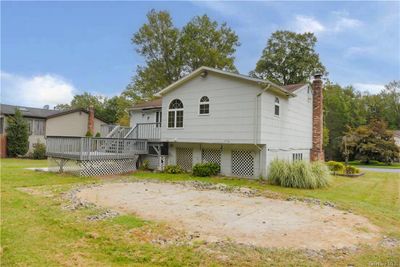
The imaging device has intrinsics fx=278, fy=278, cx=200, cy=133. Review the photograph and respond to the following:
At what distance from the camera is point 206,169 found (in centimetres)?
1354

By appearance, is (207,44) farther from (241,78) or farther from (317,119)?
(241,78)

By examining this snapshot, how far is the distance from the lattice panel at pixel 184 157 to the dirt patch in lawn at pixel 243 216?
18.0ft

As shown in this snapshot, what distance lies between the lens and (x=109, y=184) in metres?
10.7

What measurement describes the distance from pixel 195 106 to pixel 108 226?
940cm

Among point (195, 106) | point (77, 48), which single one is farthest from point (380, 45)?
point (77, 48)

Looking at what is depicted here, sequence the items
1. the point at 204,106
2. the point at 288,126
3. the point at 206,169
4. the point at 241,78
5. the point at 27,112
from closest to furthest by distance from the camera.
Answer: the point at 241,78 → the point at 206,169 → the point at 204,106 → the point at 288,126 → the point at 27,112

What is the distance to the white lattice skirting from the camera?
42.7 feet

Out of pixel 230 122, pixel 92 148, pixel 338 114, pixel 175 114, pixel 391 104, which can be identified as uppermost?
pixel 391 104

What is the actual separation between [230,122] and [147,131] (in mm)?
6220

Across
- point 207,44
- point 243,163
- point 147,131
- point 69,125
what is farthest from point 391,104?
point 69,125

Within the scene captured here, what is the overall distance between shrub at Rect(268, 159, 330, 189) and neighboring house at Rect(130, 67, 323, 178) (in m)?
0.99

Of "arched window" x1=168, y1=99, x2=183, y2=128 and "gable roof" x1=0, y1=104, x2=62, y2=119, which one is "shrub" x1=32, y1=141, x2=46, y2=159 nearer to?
"gable roof" x1=0, y1=104, x2=62, y2=119

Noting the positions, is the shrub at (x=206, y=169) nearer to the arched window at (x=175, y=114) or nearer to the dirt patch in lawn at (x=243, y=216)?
the arched window at (x=175, y=114)

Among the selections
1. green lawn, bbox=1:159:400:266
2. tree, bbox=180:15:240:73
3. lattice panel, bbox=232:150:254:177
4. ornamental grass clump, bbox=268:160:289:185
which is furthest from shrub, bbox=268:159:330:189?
tree, bbox=180:15:240:73
